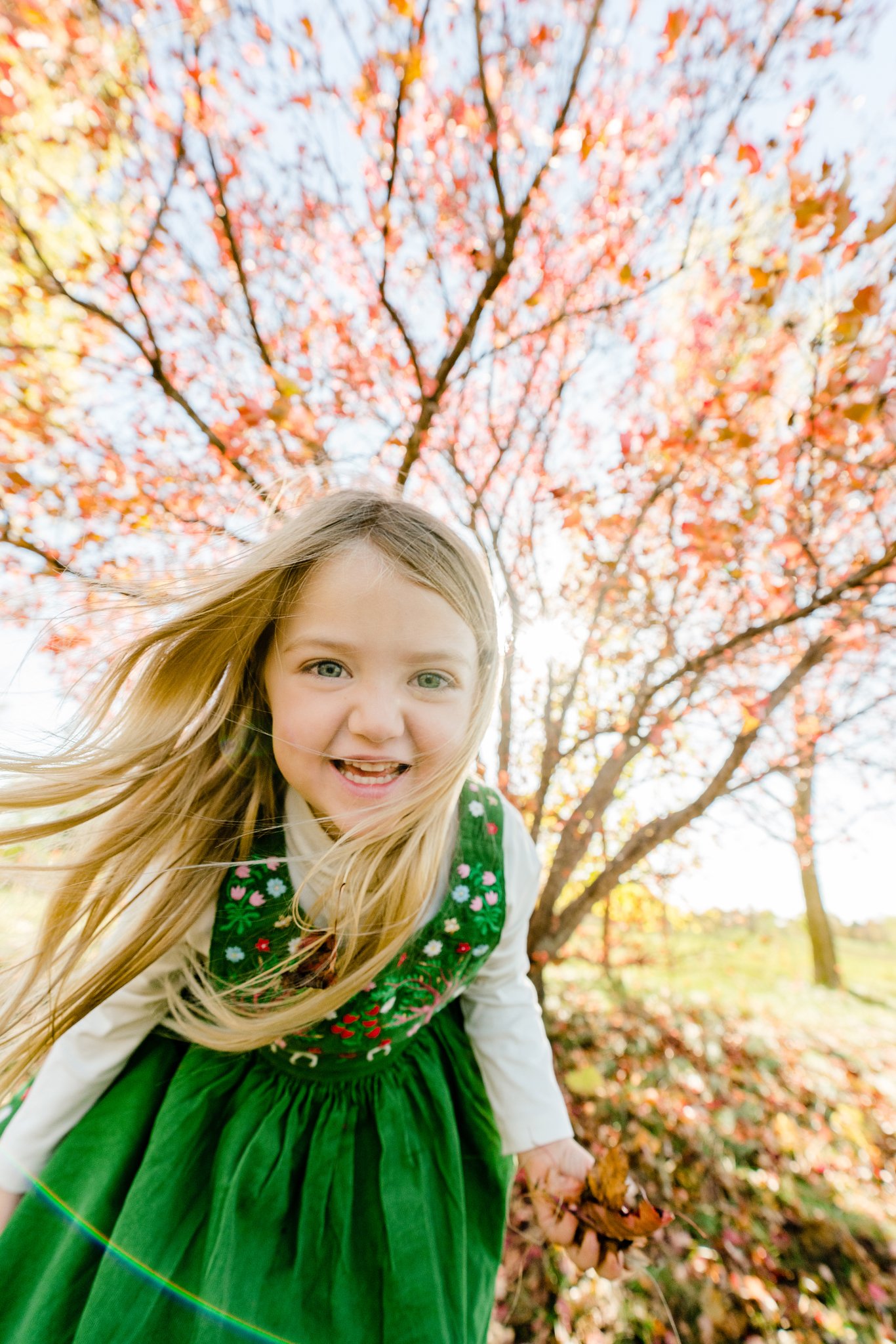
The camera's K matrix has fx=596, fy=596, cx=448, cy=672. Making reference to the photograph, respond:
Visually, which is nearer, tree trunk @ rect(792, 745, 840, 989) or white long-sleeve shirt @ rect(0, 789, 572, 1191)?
white long-sleeve shirt @ rect(0, 789, 572, 1191)

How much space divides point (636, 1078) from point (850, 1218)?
99 cm

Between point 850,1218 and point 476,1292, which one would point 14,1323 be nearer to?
Result: point 476,1292

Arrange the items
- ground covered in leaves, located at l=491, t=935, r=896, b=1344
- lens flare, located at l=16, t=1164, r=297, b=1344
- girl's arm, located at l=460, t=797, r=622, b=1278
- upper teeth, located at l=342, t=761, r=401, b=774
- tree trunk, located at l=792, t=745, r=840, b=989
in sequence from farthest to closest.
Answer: tree trunk, located at l=792, t=745, r=840, b=989 → ground covered in leaves, located at l=491, t=935, r=896, b=1344 → girl's arm, located at l=460, t=797, r=622, b=1278 → upper teeth, located at l=342, t=761, r=401, b=774 → lens flare, located at l=16, t=1164, r=297, b=1344

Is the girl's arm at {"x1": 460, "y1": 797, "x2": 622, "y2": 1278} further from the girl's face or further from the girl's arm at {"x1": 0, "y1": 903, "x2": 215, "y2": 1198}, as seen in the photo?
the girl's arm at {"x1": 0, "y1": 903, "x2": 215, "y2": 1198}

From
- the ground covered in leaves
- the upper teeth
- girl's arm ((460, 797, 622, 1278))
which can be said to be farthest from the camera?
the ground covered in leaves

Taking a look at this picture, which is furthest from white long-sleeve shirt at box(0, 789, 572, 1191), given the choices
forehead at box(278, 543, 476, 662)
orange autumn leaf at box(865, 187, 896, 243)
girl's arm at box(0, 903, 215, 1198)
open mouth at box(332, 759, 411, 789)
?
orange autumn leaf at box(865, 187, 896, 243)

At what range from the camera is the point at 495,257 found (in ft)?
8.89

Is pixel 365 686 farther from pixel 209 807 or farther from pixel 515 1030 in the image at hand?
pixel 515 1030

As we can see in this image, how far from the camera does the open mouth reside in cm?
105

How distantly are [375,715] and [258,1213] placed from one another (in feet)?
3.01

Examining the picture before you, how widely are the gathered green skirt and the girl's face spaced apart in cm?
61

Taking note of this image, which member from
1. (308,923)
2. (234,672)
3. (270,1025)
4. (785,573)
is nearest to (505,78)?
(785,573)

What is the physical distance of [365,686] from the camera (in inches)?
38.9

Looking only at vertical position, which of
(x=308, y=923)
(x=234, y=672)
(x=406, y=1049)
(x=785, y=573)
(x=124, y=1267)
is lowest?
(x=124, y=1267)
